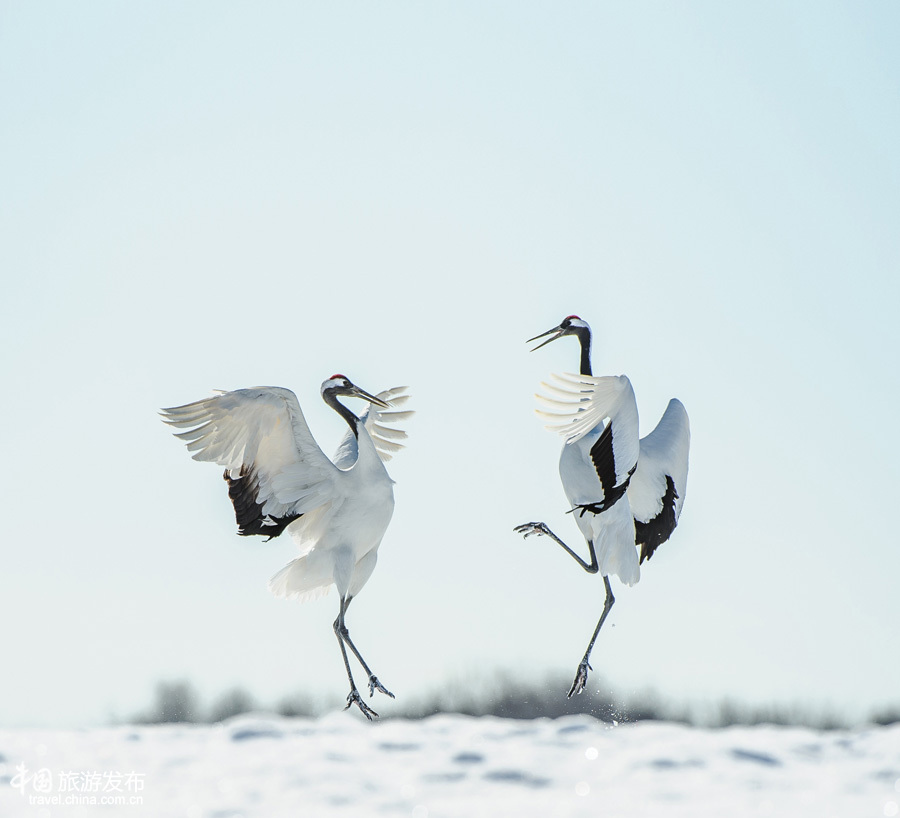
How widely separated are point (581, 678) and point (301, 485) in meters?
2.85

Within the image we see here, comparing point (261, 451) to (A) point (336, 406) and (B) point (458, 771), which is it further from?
(B) point (458, 771)

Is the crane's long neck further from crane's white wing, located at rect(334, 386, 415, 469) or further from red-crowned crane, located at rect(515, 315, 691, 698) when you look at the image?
crane's white wing, located at rect(334, 386, 415, 469)

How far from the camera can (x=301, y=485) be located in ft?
36.1

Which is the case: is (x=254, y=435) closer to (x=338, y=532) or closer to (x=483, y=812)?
(x=338, y=532)

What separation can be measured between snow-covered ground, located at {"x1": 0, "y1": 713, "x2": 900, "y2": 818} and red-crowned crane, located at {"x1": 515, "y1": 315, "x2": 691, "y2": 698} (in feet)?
6.88

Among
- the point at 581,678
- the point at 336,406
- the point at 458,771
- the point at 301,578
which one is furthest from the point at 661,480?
the point at 458,771

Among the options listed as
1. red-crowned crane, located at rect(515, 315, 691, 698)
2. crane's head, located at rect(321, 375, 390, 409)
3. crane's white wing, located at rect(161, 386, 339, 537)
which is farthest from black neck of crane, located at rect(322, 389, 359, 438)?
red-crowned crane, located at rect(515, 315, 691, 698)

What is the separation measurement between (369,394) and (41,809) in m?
5.47

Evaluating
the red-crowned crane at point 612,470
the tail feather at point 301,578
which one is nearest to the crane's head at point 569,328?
the red-crowned crane at point 612,470

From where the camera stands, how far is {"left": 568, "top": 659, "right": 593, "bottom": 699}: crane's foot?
1060 centimetres

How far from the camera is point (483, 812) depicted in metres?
6.75

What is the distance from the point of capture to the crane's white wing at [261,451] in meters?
10.3

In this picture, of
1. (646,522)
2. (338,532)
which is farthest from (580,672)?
(338,532)

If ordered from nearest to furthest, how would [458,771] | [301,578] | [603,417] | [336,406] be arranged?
[458,771] < [603,417] < [301,578] < [336,406]
